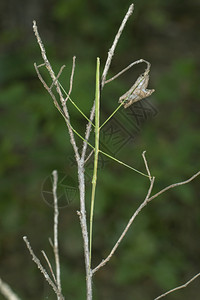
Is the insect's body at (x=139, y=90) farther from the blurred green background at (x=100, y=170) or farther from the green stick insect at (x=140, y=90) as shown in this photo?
the blurred green background at (x=100, y=170)

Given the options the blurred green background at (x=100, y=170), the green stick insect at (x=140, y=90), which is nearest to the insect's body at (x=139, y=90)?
the green stick insect at (x=140, y=90)

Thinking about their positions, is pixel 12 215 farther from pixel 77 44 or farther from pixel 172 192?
pixel 77 44

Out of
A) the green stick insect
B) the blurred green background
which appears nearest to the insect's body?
the green stick insect

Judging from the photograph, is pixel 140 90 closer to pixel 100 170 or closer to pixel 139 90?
→ pixel 139 90

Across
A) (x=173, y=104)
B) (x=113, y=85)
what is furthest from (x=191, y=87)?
(x=113, y=85)

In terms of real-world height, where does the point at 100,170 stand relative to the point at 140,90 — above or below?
below

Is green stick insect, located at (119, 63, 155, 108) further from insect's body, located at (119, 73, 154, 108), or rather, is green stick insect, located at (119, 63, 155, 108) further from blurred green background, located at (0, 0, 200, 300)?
blurred green background, located at (0, 0, 200, 300)

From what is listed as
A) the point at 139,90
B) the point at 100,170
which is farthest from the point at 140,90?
the point at 100,170

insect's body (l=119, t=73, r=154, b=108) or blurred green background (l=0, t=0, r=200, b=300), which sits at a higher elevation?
insect's body (l=119, t=73, r=154, b=108)
